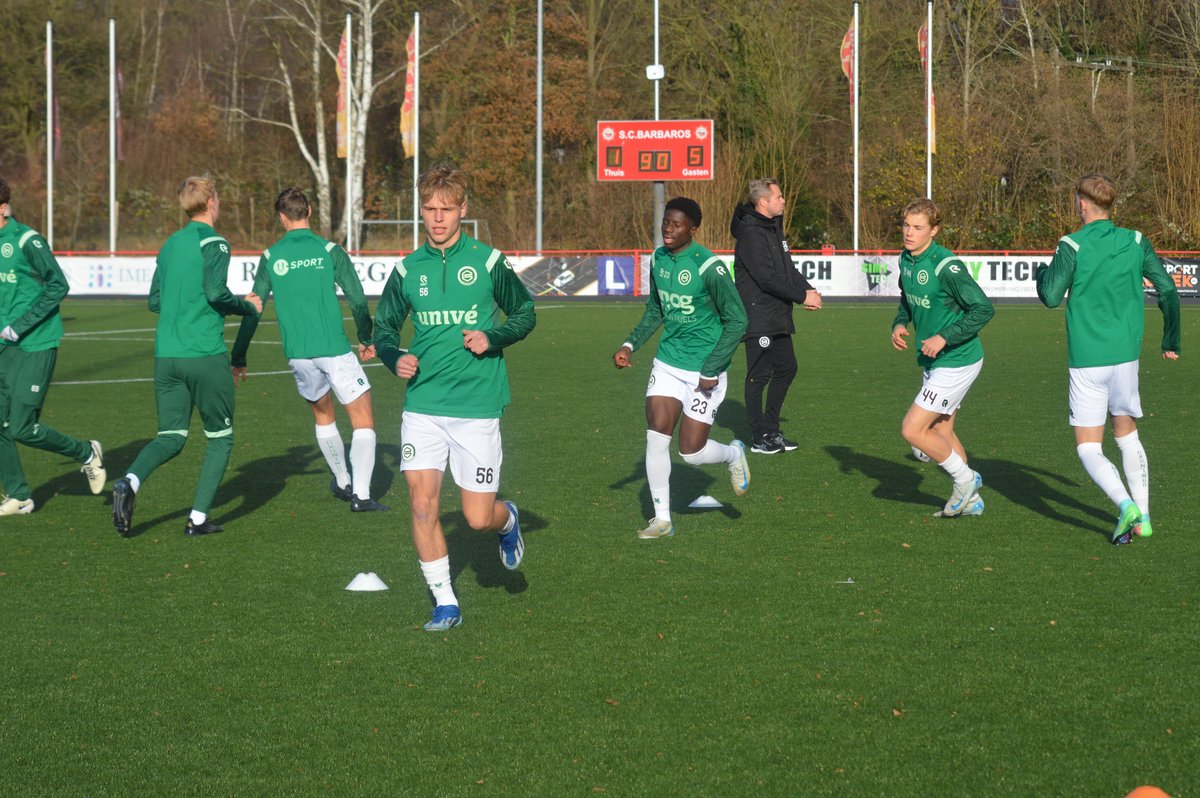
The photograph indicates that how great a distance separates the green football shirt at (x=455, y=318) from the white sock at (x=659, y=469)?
7.02 feet

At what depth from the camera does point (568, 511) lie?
8992 mm

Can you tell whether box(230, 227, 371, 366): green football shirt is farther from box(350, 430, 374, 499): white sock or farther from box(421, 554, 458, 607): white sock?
box(421, 554, 458, 607): white sock

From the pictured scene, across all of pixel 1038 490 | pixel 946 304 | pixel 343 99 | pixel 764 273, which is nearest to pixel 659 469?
pixel 946 304

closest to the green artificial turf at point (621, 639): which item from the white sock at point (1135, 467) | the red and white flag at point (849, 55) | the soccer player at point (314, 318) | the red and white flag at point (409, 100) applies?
the white sock at point (1135, 467)

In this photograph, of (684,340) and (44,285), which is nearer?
(684,340)

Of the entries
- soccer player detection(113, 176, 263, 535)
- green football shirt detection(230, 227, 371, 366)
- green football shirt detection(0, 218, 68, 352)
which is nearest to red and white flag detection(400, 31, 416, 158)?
green football shirt detection(230, 227, 371, 366)

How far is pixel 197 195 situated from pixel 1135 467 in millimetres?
5371

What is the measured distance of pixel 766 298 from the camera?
11484 mm

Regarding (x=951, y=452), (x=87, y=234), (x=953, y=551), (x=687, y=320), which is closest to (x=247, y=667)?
(x=687, y=320)

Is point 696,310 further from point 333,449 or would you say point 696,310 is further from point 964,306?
point 333,449

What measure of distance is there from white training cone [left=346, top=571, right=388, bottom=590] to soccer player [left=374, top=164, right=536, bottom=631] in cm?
86

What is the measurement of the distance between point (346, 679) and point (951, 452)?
4223 millimetres

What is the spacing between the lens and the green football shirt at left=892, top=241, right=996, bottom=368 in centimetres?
808

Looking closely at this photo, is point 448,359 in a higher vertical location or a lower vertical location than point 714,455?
higher
